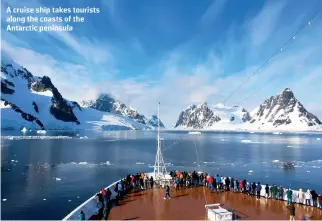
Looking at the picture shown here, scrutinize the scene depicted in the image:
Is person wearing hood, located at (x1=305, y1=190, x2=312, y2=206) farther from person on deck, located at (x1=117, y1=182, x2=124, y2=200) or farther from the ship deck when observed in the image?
person on deck, located at (x1=117, y1=182, x2=124, y2=200)

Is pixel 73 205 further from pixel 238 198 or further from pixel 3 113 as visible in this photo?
pixel 3 113

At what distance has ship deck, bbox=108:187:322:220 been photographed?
698 inches

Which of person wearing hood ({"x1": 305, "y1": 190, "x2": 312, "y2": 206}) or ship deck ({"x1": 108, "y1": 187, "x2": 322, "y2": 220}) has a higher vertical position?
person wearing hood ({"x1": 305, "y1": 190, "x2": 312, "y2": 206})

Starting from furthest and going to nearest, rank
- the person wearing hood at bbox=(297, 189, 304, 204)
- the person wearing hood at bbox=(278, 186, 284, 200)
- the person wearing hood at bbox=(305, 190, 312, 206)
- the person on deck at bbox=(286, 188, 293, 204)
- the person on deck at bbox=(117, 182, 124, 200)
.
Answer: the person on deck at bbox=(117, 182, 124, 200)
the person wearing hood at bbox=(278, 186, 284, 200)
the person wearing hood at bbox=(297, 189, 304, 204)
the person wearing hood at bbox=(305, 190, 312, 206)
the person on deck at bbox=(286, 188, 293, 204)

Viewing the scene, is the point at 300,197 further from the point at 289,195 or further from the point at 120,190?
the point at 120,190

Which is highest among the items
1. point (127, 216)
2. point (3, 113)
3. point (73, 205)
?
point (3, 113)

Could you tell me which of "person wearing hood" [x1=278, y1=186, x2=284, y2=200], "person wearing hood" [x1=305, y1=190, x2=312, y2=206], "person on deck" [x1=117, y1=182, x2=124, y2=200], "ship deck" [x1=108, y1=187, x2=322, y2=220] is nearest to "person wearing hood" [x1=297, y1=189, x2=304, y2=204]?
"person wearing hood" [x1=305, y1=190, x2=312, y2=206]

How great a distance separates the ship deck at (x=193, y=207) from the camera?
17.7 meters

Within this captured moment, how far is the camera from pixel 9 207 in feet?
94.6

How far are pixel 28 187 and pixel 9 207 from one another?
8970mm

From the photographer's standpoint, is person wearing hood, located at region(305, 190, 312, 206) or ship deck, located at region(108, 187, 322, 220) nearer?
ship deck, located at region(108, 187, 322, 220)

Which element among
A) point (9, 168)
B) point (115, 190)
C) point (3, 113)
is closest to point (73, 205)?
point (115, 190)

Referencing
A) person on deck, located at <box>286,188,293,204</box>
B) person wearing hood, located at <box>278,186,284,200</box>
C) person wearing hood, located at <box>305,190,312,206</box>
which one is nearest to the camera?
person on deck, located at <box>286,188,293,204</box>

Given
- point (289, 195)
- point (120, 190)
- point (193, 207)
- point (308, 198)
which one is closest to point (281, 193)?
point (289, 195)
